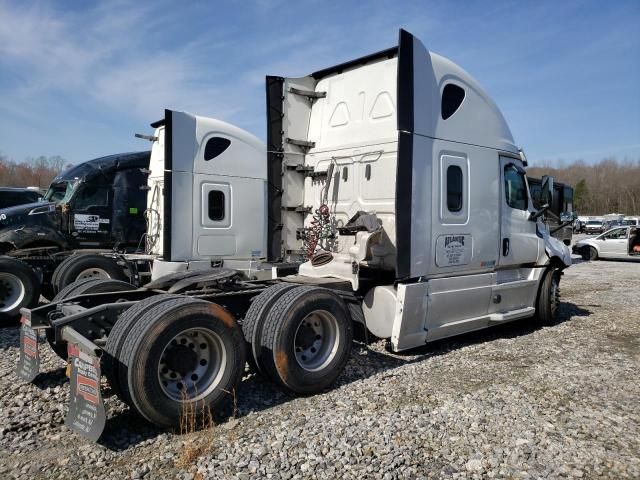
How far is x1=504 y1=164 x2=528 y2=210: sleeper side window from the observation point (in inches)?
283

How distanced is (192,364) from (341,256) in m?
2.54

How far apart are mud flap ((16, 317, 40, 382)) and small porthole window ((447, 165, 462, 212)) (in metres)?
4.64

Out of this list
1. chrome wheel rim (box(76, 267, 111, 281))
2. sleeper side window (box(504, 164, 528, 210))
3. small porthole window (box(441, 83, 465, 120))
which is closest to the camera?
small porthole window (box(441, 83, 465, 120))

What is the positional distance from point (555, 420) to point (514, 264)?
3422 mm

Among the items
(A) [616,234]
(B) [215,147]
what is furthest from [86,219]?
(A) [616,234]

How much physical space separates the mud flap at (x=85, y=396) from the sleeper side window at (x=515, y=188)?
18.9ft

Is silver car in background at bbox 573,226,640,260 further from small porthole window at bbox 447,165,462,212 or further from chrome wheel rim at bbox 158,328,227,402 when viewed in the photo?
chrome wheel rim at bbox 158,328,227,402

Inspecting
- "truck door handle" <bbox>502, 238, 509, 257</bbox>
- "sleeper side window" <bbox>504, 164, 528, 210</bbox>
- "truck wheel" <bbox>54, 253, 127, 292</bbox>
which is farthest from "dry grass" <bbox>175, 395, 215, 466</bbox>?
"sleeper side window" <bbox>504, 164, 528, 210</bbox>

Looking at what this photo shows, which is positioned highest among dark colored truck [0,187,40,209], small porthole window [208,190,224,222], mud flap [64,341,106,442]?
dark colored truck [0,187,40,209]

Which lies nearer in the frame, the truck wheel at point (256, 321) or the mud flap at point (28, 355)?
the mud flap at point (28, 355)

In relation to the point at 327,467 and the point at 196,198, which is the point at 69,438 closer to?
the point at 327,467

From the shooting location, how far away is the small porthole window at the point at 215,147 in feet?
29.2

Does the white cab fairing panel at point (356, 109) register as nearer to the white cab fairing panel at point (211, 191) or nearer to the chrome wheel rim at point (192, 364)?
the white cab fairing panel at point (211, 191)

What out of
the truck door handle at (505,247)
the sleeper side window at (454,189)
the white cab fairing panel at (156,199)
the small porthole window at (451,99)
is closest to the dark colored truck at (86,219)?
the white cab fairing panel at (156,199)
